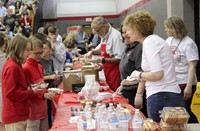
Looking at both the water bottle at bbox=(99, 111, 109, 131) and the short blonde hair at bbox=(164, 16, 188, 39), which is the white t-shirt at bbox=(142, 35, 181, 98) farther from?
the short blonde hair at bbox=(164, 16, 188, 39)

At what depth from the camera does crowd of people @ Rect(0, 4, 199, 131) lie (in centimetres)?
310

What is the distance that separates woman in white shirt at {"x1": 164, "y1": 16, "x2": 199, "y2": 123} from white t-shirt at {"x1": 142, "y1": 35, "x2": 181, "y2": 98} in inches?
47.3

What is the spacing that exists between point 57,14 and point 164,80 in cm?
1726

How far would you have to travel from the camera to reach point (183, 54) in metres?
4.32

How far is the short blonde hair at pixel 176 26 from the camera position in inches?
166

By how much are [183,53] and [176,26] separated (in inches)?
13.2

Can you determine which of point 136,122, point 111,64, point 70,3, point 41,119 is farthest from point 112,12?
point 136,122

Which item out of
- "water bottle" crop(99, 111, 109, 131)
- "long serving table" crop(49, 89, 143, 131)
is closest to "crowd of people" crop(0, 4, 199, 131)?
"long serving table" crop(49, 89, 143, 131)

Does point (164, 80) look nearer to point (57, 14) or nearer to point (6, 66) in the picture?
point (6, 66)

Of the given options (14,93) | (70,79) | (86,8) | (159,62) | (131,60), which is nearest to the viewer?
(159,62)

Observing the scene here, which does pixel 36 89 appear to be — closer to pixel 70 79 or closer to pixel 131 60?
pixel 131 60

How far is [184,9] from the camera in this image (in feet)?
20.7

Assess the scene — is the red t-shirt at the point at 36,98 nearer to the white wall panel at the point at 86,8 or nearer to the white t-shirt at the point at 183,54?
the white t-shirt at the point at 183,54

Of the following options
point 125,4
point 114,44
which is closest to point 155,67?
point 114,44
